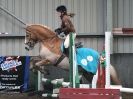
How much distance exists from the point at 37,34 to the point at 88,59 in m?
1.53

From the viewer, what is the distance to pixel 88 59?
40.8 ft

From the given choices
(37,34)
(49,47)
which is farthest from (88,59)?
(37,34)

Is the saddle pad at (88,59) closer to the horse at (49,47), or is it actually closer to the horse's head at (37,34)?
the horse at (49,47)

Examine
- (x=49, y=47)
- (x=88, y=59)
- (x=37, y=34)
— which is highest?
(x=37, y=34)

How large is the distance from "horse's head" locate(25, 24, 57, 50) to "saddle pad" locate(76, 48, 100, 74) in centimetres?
91

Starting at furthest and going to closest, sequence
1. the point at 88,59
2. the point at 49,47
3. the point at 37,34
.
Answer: the point at 37,34 < the point at 49,47 < the point at 88,59

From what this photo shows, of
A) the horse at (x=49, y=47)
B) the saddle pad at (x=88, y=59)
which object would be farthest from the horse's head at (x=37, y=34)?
the saddle pad at (x=88, y=59)

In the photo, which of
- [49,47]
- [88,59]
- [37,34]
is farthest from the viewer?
[37,34]

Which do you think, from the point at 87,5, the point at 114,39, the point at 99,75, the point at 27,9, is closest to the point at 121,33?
the point at 114,39

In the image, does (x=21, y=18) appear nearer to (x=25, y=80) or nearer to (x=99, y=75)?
(x=25, y=80)

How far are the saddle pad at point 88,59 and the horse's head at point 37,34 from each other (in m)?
0.91

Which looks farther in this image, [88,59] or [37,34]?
[37,34]

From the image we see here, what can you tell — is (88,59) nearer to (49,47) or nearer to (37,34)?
(49,47)

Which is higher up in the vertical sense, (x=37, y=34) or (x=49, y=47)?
(x=37, y=34)
